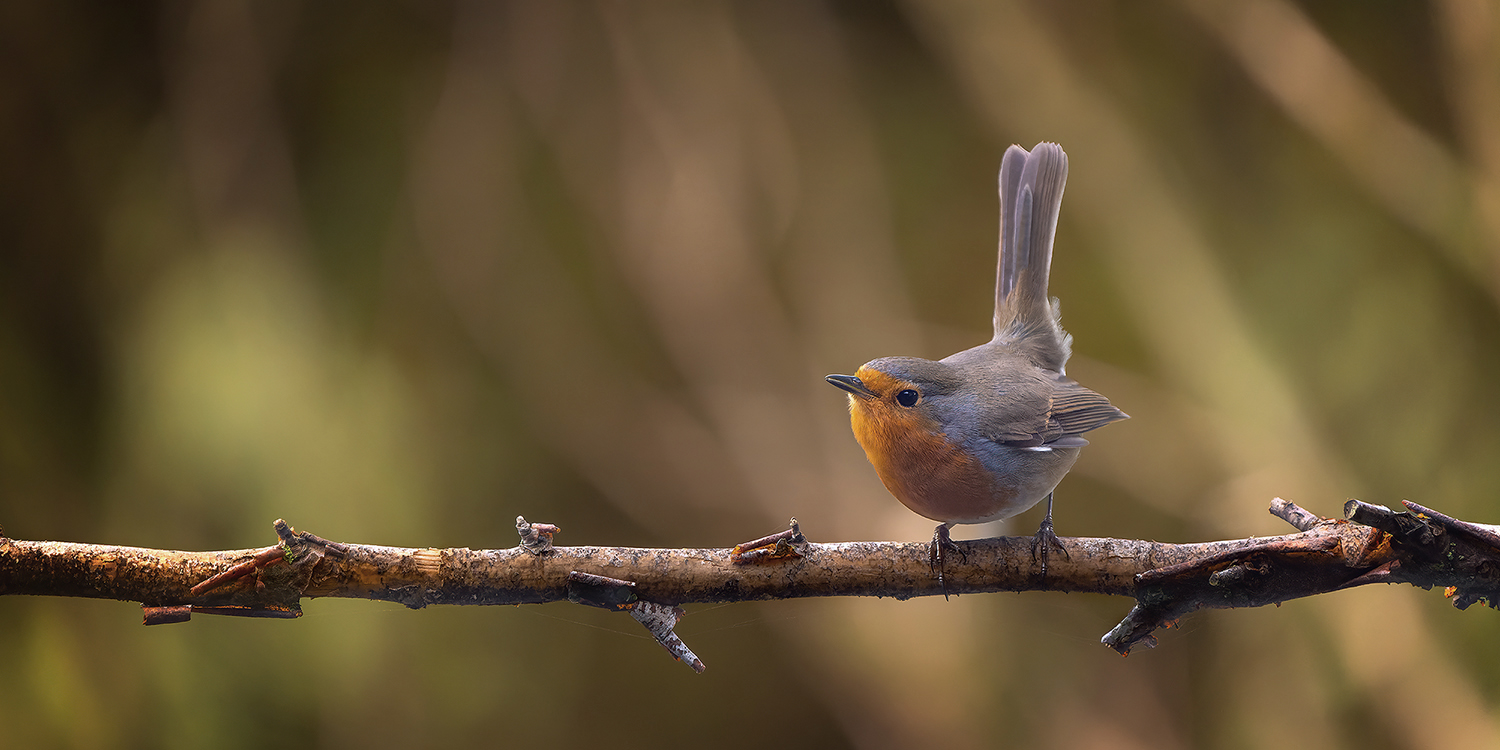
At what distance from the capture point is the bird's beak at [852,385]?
133 centimetres

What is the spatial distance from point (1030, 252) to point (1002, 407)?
393 mm

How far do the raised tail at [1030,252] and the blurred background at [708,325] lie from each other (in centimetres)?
42

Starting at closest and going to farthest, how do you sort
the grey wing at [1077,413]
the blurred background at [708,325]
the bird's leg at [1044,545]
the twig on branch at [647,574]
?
1. the twig on branch at [647,574]
2. the bird's leg at [1044,545]
3. the grey wing at [1077,413]
4. the blurred background at [708,325]

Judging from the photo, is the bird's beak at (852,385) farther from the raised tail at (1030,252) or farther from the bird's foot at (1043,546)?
the raised tail at (1030,252)

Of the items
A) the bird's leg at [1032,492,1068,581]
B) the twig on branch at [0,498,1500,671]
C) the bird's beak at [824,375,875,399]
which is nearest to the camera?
the twig on branch at [0,498,1500,671]

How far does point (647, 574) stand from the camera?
3.60 ft

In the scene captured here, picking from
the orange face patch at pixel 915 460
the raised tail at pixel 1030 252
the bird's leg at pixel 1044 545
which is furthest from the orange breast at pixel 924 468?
the raised tail at pixel 1030 252

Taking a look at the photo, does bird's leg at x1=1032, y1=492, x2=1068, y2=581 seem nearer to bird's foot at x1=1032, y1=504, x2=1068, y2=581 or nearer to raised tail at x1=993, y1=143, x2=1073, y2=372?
bird's foot at x1=1032, y1=504, x2=1068, y2=581

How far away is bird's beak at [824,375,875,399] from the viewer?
133 cm

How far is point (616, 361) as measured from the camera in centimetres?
337

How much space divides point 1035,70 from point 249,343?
108 inches

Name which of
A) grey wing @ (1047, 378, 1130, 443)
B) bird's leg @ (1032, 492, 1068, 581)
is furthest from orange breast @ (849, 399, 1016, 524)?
grey wing @ (1047, 378, 1130, 443)

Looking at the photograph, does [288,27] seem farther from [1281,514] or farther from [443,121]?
[1281,514]

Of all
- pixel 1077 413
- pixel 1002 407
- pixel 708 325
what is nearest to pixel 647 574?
pixel 1002 407
